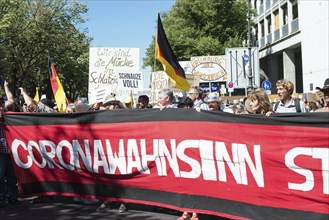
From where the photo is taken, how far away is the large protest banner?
15.9 ft

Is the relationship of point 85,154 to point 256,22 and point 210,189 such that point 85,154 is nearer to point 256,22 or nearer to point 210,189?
point 210,189

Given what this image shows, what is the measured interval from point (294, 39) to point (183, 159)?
3227cm

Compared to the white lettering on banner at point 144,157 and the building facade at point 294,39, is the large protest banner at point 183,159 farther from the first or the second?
the building facade at point 294,39

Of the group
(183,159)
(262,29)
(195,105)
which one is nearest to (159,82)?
(195,105)

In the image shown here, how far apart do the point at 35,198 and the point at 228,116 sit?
3.71 m

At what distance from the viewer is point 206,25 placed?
38.8 metres

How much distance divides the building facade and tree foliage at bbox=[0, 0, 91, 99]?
1549cm

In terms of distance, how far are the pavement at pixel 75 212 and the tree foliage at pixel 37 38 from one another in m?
24.6

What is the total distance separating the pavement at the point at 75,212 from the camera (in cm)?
630

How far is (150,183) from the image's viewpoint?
614cm

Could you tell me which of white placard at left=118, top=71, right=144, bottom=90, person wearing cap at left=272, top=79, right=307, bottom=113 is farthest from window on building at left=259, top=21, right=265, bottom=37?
person wearing cap at left=272, top=79, right=307, bottom=113

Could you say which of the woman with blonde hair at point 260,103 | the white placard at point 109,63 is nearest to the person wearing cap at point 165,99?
the woman with blonde hair at point 260,103

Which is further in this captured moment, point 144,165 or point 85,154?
point 85,154

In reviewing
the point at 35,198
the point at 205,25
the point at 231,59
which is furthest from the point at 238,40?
the point at 35,198
